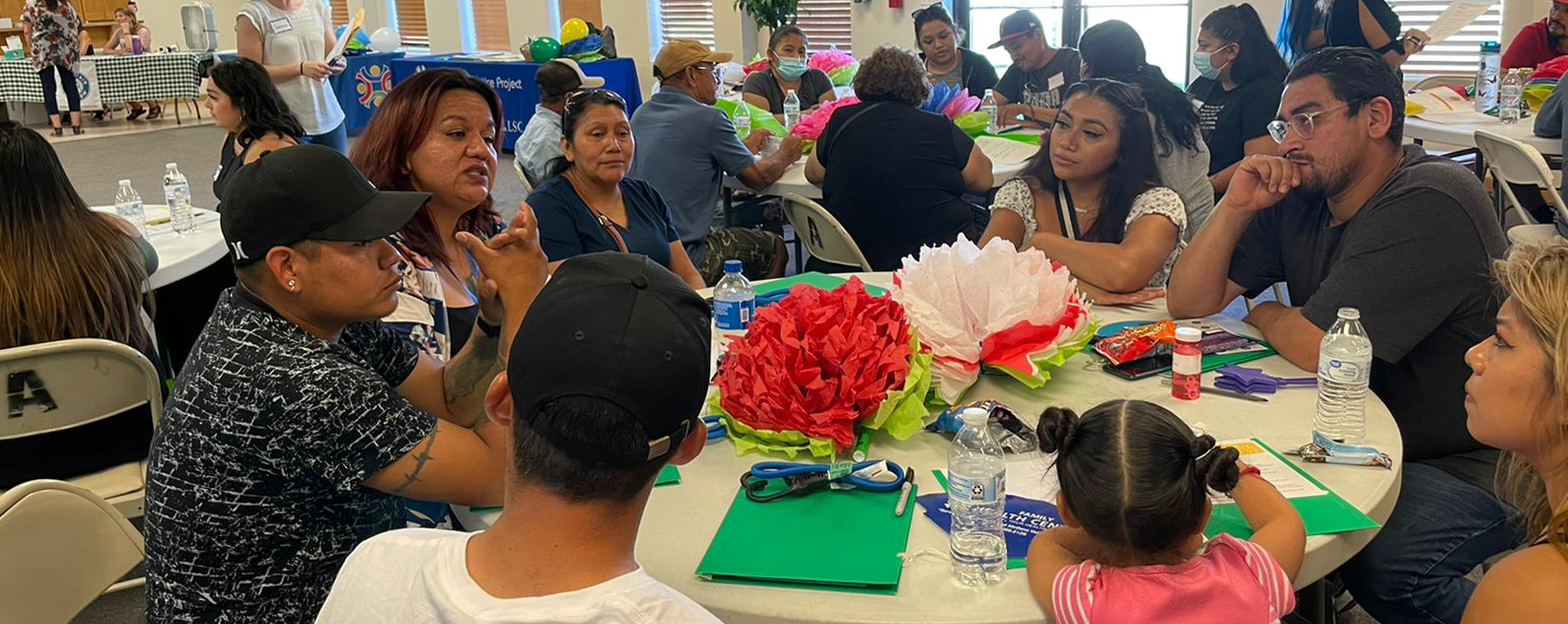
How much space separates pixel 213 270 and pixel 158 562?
2722 mm

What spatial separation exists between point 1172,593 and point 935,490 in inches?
18.0

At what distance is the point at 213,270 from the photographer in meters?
4.05

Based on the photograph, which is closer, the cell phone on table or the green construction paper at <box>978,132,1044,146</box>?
the cell phone on table

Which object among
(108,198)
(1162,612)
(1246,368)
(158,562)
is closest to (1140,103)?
(1246,368)

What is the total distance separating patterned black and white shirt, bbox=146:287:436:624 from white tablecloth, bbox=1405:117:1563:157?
15.6ft

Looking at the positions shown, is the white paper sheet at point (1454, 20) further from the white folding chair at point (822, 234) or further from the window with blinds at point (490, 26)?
the window with blinds at point (490, 26)

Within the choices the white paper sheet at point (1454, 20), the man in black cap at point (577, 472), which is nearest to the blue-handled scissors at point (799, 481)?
the man in black cap at point (577, 472)

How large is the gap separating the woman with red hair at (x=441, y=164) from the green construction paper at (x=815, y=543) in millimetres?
1151

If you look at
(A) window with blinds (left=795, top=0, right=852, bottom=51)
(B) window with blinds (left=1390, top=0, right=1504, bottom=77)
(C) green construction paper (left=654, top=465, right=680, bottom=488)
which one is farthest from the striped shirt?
(A) window with blinds (left=795, top=0, right=852, bottom=51)

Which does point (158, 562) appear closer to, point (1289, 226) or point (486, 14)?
point (1289, 226)

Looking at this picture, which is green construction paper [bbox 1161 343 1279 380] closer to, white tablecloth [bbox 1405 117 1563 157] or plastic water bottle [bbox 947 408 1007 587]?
plastic water bottle [bbox 947 408 1007 587]

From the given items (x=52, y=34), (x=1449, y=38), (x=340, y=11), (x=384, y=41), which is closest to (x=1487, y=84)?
(x=1449, y=38)

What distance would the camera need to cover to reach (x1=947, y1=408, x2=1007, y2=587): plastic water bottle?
151 centimetres

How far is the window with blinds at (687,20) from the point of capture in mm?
11977
